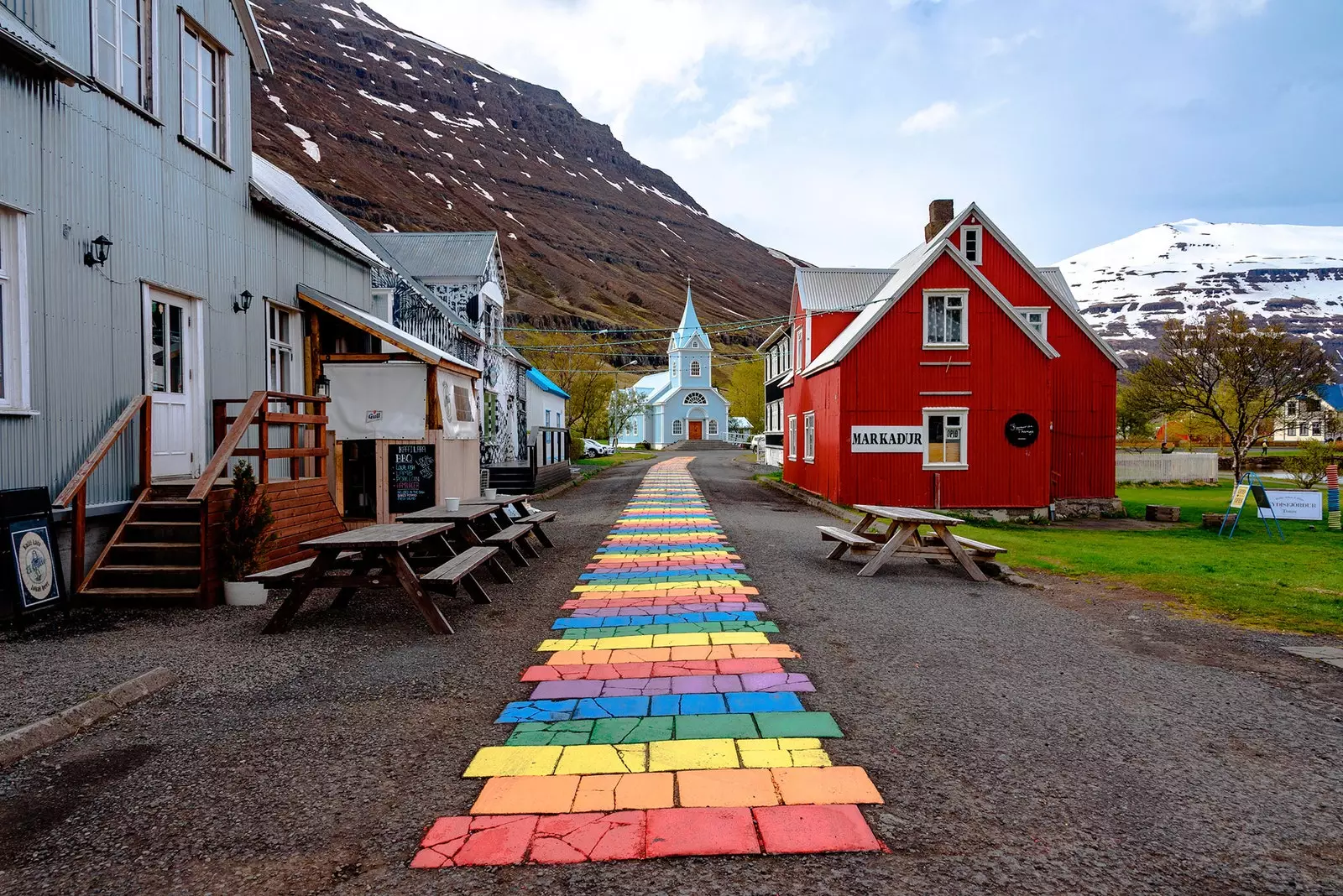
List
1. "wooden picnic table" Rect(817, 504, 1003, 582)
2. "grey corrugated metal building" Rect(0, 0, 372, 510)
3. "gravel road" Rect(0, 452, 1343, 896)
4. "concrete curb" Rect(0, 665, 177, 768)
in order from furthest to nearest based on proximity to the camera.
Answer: "wooden picnic table" Rect(817, 504, 1003, 582) → "grey corrugated metal building" Rect(0, 0, 372, 510) → "concrete curb" Rect(0, 665, 177, 768) → "gravel road" Rect(0, 452, 1343, 896)

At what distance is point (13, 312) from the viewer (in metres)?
7.49

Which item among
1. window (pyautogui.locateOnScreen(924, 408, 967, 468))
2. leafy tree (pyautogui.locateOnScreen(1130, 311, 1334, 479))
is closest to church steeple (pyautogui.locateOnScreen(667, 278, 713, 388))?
leafy tree (pyautogui.locateOnScreen(1130, 311, 1334, 479))

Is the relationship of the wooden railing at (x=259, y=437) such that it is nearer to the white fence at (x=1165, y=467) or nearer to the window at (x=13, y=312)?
the window at (x=13, y=312)

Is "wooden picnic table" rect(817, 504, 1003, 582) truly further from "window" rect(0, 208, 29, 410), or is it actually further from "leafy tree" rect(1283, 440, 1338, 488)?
"leafy tree" rect(1283, 440, 1338, 488)

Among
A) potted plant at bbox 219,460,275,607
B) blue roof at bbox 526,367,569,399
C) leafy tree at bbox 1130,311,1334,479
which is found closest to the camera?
potted plant at bbox 219,460,275,607

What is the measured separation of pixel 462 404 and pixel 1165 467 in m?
39.2

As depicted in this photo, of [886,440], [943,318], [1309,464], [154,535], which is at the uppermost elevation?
[943,318]

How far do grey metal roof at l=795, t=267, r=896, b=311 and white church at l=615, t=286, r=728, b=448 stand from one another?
53.7 meters

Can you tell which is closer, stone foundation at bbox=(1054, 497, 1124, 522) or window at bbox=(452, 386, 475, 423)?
window at bbox=(452, 386, 475, 423)

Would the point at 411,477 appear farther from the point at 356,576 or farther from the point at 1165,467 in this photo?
the point at 1165,467

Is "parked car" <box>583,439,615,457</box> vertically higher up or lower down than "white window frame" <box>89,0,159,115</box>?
lower down

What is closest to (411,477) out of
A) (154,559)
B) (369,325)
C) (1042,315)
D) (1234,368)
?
(369,325)

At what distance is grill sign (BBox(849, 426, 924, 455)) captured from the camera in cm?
1986

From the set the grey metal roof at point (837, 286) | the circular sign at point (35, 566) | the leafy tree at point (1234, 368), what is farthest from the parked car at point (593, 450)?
the circular sign at point (35, 566)
